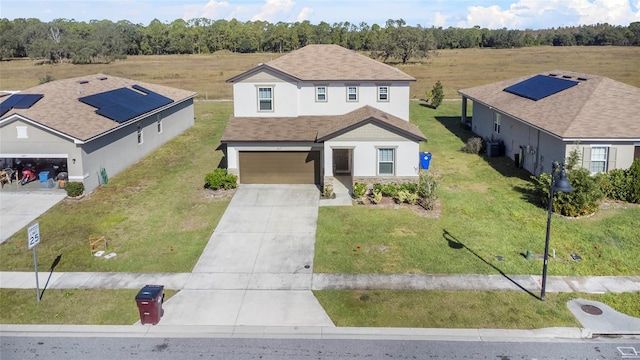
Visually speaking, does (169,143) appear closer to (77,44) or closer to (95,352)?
(95,352)

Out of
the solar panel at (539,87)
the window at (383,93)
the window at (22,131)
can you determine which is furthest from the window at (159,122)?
the solar panel at (539,87)

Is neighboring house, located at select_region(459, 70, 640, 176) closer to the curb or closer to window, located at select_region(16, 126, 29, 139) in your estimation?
the curb

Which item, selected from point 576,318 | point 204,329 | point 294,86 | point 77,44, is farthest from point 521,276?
point 77,44

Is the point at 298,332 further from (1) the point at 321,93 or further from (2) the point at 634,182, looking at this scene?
(1) the point at 321,93

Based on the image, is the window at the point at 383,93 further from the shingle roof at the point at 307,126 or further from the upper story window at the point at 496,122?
the upper story window at the point at 496,122

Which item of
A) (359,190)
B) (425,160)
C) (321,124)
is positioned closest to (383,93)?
(321,124)
